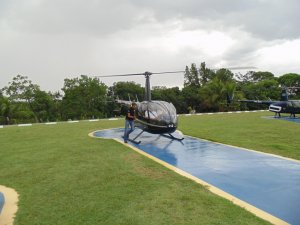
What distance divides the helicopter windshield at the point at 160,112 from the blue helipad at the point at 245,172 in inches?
45.2

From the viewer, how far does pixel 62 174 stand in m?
7.35

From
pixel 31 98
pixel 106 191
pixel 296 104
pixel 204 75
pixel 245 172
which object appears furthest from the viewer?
pixel 204 75

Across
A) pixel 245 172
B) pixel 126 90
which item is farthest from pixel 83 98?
pixel 245 172

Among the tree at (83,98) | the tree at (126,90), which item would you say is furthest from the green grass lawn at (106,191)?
the tree at (126,90)

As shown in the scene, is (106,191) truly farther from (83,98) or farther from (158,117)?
(83,98)

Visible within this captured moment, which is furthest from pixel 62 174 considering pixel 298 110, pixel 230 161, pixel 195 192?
pixel 298 110

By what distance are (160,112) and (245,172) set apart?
478 cm

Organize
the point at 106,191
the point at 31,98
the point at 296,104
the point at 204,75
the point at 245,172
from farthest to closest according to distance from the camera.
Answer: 1. the point at 204,75
2. the point at 31,98
3. the point at 296,104
4. the point at 245,172
5. the point at 106,191

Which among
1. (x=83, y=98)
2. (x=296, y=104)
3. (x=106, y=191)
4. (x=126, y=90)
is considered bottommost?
(x=106, y=191)

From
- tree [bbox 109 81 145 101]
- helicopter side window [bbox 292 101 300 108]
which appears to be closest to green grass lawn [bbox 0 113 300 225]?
helicopter side window [bbox 292 101 300 108]

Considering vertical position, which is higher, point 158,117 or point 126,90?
point 126,90

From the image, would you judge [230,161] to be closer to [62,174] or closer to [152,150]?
[152,150]

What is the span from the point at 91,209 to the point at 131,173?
224cm

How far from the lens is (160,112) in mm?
A: 11703
